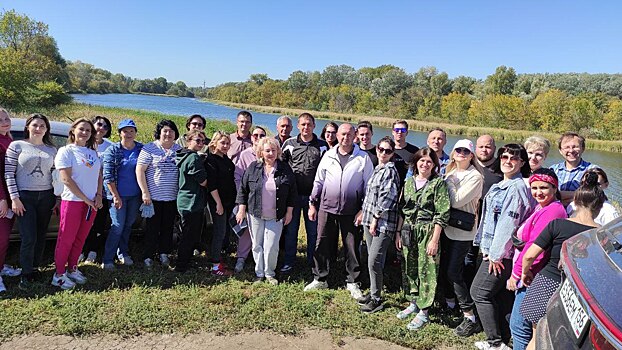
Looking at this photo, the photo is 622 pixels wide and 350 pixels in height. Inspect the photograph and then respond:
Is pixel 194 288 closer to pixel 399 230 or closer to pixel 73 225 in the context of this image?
pixel 73 225

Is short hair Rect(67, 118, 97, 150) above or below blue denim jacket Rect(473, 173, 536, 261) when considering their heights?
above

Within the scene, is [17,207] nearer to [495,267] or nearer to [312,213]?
[312,213]

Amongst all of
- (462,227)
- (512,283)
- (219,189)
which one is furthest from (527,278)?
(219,189)

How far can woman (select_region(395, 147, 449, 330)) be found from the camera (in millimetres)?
3467

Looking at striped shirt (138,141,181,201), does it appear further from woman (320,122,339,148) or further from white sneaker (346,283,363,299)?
white sneaker (346,283,363,299)

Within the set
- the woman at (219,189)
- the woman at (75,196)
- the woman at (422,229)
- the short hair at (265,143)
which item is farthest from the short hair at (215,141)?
the woman at (422,229)

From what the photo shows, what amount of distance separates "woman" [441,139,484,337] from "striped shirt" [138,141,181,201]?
297 cm

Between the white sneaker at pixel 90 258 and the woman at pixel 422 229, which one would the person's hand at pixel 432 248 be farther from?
the white sneaker at pixel 90 258

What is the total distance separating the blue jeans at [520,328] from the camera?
2.71 meters

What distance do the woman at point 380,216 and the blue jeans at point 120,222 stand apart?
2.64m

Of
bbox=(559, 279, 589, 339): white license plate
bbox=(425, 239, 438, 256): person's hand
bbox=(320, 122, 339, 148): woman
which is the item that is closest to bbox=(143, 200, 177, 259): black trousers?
bbox=(320, 122, 339, 148): woman

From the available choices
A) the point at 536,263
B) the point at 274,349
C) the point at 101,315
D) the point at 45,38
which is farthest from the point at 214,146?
the point at 45,38

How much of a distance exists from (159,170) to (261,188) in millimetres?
1198

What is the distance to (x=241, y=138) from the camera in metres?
5.23
